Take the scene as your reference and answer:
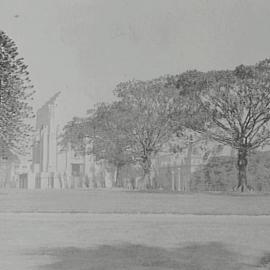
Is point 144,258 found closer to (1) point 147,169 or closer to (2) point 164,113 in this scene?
(2) point 164,113

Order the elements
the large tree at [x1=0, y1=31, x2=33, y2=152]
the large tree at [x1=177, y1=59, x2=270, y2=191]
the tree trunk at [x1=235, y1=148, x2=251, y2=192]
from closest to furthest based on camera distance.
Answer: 1. the large tree at [x1=0, y1=31, x2=33, y2=152]
2. the large tree at [x1=177, y1=59, x2=270, y2=191]
3. the tree trunk at [x1=235, y1=148, x2=251, y2=192]

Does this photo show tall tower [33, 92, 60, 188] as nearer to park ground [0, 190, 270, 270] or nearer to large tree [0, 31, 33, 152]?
large tree [0, 31, 33, 152]

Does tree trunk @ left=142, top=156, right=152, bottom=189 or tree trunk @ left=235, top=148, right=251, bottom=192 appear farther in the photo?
tree trunk @ left=142, top=156, right=152, bottom=189

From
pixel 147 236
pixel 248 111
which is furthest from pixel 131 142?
pixel 147 236

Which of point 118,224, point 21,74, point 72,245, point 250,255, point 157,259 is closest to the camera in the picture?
point 157,259

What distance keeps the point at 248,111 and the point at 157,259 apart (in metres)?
30.0

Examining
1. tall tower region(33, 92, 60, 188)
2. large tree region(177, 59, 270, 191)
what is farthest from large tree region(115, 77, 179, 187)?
tall tower region(33, 92, 60, 188)

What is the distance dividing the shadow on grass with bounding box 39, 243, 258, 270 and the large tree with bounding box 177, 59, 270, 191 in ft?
91.0

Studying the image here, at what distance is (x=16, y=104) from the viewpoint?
27359mm

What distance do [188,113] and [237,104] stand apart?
11.4 ft

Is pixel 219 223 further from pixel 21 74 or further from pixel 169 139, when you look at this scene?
pixel 169 139

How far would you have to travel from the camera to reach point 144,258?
10172mm

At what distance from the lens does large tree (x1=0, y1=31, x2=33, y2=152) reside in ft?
77.5

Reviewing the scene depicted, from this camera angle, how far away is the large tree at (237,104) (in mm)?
38500
